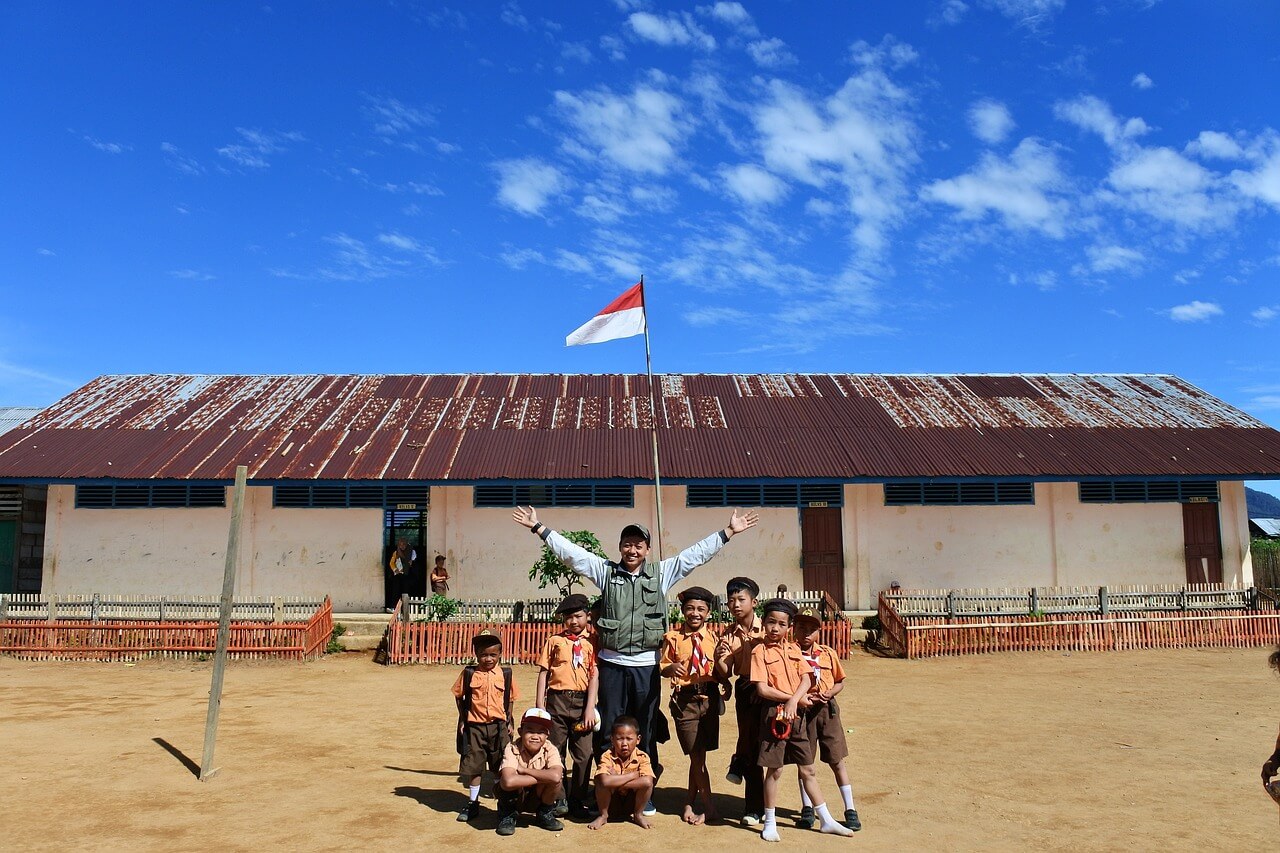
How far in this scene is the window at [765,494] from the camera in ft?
54.2

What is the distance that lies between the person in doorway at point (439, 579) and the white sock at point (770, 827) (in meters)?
11.1

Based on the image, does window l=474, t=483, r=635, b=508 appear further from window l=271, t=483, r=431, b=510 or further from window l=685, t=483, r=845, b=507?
window l=685, t=483, r=845, b=507

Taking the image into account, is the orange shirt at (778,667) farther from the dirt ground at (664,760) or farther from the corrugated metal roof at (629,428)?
the corrugated metal roof at (629,428)

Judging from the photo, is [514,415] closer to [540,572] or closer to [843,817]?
[540,572]

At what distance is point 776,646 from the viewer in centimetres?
568

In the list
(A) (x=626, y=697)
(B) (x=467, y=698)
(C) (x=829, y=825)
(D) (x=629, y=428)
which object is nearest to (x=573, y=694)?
(A) (x=626, y=697)

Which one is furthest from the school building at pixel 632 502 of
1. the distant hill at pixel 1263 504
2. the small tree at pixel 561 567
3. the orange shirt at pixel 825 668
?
the distant hill at pixel 1263 504

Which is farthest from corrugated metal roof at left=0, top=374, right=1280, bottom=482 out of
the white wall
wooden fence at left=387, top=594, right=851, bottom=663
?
wooden fence at left=387, top=594, right=851, bottom=663

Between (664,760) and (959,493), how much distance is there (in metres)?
11.3

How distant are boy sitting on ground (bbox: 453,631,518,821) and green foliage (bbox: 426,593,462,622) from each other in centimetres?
781

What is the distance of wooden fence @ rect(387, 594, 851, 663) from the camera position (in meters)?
12.9

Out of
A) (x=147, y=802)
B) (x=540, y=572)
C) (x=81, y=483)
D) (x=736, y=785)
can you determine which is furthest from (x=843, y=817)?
(x=81, y=483)

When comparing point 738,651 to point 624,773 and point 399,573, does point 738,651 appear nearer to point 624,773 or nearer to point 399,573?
point 624,773

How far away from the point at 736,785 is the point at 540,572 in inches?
358
